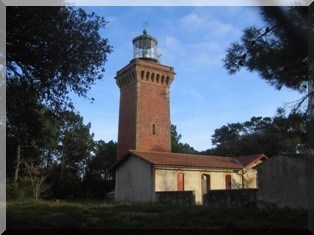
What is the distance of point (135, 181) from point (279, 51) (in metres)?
22.1

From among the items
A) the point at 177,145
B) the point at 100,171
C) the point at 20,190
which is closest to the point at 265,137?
the point at 177,145

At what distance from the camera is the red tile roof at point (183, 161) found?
91.8 ft

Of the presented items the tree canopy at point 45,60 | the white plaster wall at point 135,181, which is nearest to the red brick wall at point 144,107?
the white plaster wall at point 135,181

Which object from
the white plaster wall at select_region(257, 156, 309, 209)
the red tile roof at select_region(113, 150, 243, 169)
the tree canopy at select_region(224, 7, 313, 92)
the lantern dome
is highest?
the lantern dome

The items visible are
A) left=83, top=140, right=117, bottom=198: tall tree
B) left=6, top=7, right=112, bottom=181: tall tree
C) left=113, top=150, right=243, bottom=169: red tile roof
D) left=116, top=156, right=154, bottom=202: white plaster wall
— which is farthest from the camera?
left=83, top=140, right=117, bottom=198: tall tree

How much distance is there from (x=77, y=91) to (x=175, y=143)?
41302 millimetres

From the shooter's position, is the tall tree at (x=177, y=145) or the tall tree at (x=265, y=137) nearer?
the tall tree at (x=265, y=137)

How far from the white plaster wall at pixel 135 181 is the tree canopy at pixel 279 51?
1877 cm

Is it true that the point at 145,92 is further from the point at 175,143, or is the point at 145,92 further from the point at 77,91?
the point at 77,91

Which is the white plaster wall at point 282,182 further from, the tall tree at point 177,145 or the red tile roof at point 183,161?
the tall tree at point 177,145

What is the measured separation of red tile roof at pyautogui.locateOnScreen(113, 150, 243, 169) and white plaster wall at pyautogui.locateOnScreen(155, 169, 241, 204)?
53 cm

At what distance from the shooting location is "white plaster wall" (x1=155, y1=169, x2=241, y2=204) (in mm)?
27516

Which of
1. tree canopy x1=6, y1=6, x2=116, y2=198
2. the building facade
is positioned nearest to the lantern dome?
the building facade

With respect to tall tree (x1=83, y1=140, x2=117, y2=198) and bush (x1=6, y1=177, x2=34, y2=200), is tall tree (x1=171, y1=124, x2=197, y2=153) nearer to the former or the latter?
tall tree (x1=83, y1=140, x2=117, y2=198)
